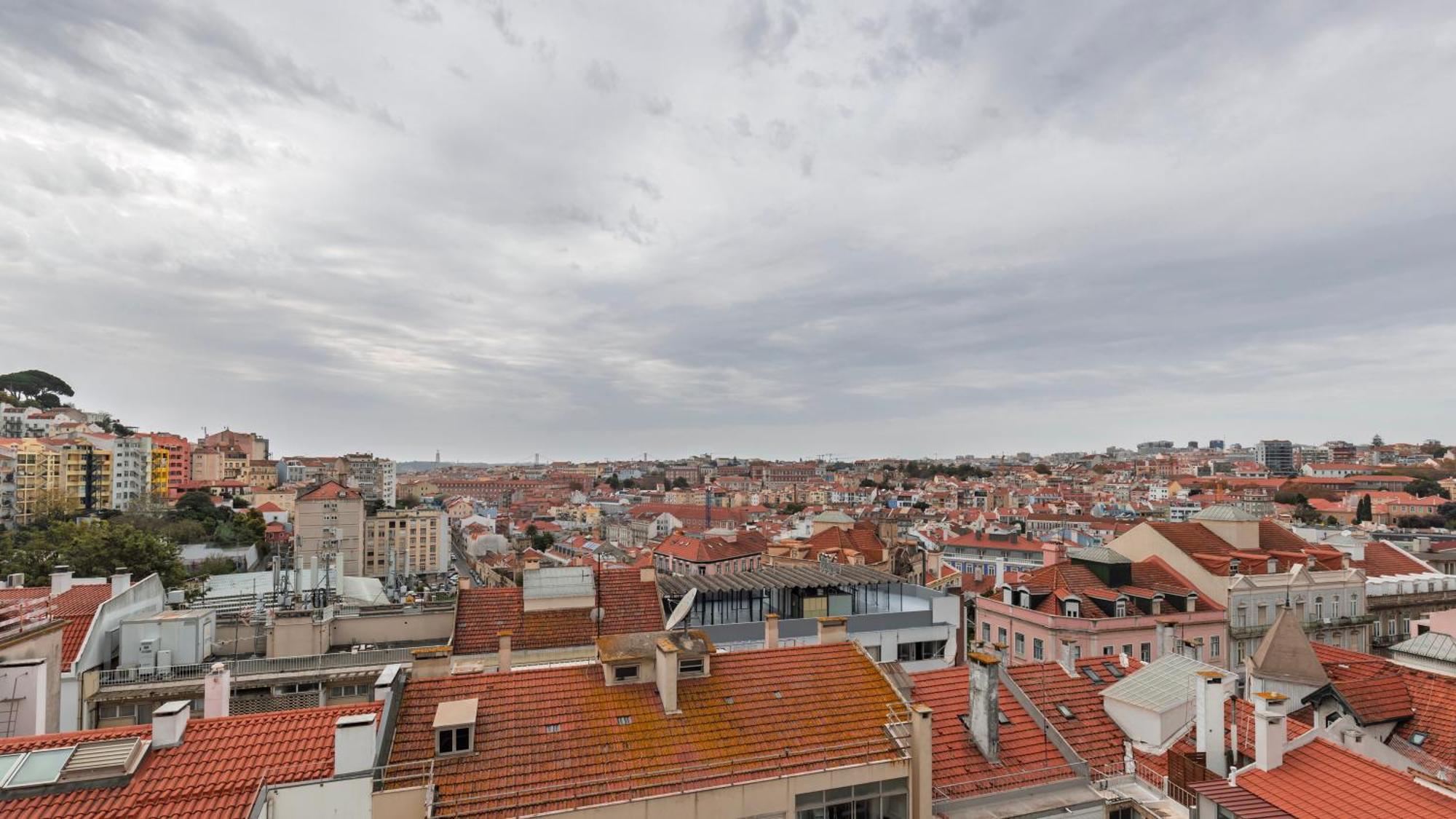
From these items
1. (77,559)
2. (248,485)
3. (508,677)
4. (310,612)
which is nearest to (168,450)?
(248,485)

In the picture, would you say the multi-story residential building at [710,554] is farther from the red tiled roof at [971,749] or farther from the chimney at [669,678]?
the chimney at [669,678]

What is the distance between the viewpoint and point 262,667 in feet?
68.6

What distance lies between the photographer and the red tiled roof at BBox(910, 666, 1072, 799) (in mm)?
13883

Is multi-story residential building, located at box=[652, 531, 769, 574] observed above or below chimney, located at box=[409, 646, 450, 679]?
below

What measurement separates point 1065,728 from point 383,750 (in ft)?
45.8

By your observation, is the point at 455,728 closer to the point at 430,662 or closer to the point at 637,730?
the point at 637,730

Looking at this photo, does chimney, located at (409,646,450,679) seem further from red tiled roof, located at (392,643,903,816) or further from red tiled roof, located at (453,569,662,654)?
red tiled roof, located at (453,569,662,654)

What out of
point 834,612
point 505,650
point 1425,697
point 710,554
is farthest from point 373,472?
point 1425,697

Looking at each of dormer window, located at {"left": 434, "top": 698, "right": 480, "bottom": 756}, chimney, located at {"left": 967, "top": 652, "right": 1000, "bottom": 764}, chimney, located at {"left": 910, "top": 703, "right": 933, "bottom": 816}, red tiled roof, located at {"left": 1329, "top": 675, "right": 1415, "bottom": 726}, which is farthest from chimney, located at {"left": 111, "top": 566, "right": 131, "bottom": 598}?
red tiled roof, located at {"left": 1329, "top": 675, "right": 1415, "bottom": 726}

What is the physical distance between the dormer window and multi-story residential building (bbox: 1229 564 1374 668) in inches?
1492

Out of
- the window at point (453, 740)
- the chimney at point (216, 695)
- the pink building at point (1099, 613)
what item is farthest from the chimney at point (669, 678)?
the pink building at point (1099, 613)

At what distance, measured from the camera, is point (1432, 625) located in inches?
1046

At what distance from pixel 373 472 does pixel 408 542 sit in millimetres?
92068

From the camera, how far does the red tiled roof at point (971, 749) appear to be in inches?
547
